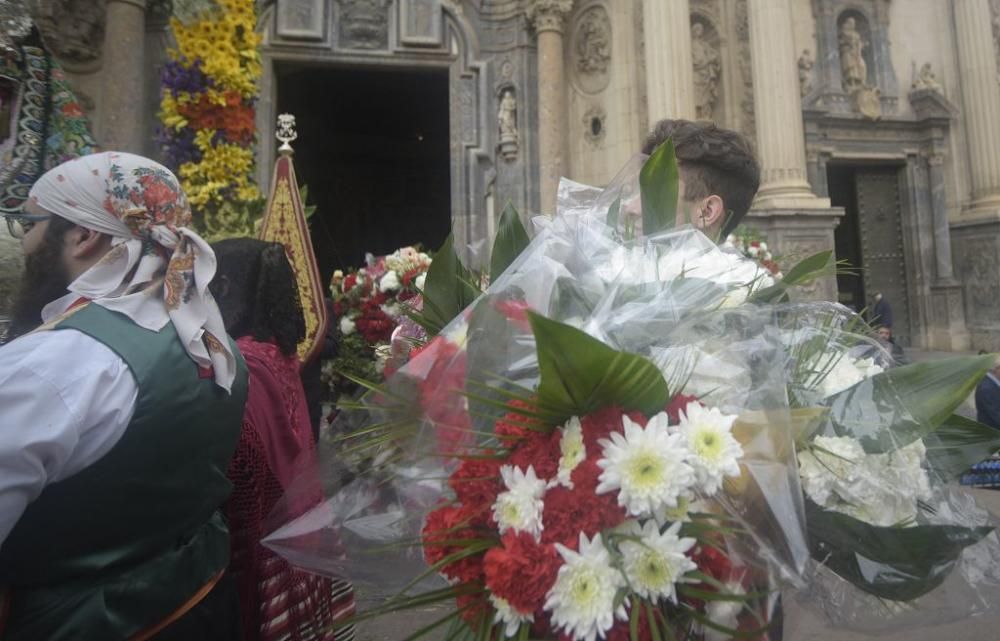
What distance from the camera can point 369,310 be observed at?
16.9 ft

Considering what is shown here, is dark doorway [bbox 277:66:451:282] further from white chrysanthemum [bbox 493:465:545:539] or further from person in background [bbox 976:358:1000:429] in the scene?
white chrysanthemum [bbox 493:465:545:539]

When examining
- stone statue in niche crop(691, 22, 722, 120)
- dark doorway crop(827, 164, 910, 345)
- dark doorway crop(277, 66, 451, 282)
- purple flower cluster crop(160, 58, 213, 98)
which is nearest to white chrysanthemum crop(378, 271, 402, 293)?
purple flower cluster crop(160, 58, 213, 98)

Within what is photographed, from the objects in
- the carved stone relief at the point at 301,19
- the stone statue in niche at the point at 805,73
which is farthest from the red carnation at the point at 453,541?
the stone statue in niche at the point at 805,73

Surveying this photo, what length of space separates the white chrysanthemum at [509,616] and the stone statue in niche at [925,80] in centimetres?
1405

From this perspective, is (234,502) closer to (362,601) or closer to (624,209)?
(624,209)

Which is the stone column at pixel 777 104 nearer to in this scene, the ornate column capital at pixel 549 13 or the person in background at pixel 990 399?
the ornate column capital at pixel 549 13

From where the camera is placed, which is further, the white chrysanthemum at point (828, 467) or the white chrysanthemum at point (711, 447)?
the white chrysanthemum at point (828, 467)

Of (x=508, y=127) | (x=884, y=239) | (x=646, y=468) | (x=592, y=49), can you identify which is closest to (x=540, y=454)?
(x=646, y=468)

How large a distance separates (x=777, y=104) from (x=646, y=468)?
9777mm

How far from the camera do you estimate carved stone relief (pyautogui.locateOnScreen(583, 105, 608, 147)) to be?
1033 cm

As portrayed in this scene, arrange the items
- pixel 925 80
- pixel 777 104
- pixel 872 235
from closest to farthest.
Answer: pixel 777 104
pixel 925 80
pixel 872 235

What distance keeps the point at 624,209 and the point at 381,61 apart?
32.3 feet

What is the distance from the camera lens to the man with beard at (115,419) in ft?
4.08

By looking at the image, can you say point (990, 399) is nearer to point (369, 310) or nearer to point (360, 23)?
point (369, 310)
